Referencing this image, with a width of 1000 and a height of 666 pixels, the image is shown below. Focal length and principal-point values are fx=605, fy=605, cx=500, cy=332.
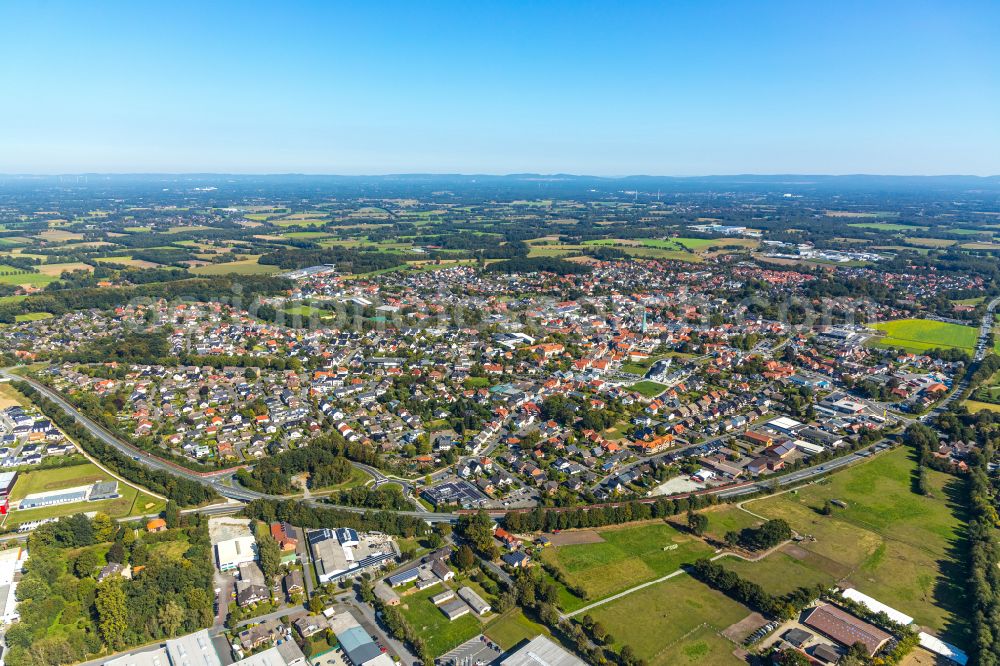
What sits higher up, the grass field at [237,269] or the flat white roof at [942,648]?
the grass field at [237,269]

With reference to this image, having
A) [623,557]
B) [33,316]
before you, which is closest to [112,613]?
[623,557]

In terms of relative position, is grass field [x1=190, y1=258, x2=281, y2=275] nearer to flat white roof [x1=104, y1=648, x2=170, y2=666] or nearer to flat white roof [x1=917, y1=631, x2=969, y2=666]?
flat white roof [x1=104, y1=648, x2=170, y2=666]

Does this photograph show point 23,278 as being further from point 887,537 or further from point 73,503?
point 887,537

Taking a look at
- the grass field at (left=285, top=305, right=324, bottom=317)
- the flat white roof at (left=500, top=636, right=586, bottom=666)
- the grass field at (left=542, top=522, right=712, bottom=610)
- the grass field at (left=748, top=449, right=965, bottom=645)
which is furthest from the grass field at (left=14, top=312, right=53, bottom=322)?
the grass field at (left=748, top=449, right=965, bottom=645)

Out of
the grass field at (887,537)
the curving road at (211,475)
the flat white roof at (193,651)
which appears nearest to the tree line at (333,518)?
the curving road at (211,475)

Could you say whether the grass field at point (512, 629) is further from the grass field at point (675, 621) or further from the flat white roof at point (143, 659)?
the flat white roof at point (143, 659)

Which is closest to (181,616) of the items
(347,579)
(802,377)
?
(347,579)

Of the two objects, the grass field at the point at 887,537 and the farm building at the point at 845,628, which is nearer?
the farm building at the point at 845,628

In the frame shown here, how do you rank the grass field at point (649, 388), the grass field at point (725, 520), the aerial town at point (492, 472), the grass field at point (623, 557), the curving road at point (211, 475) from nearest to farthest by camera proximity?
1. the aerial town at point (492, 472)
2. the grass field at point (623, 557)
3. the grass field at point (725, 520)
4. the curving road at point (211, 475)
5. the grass field at point (649, 388)
